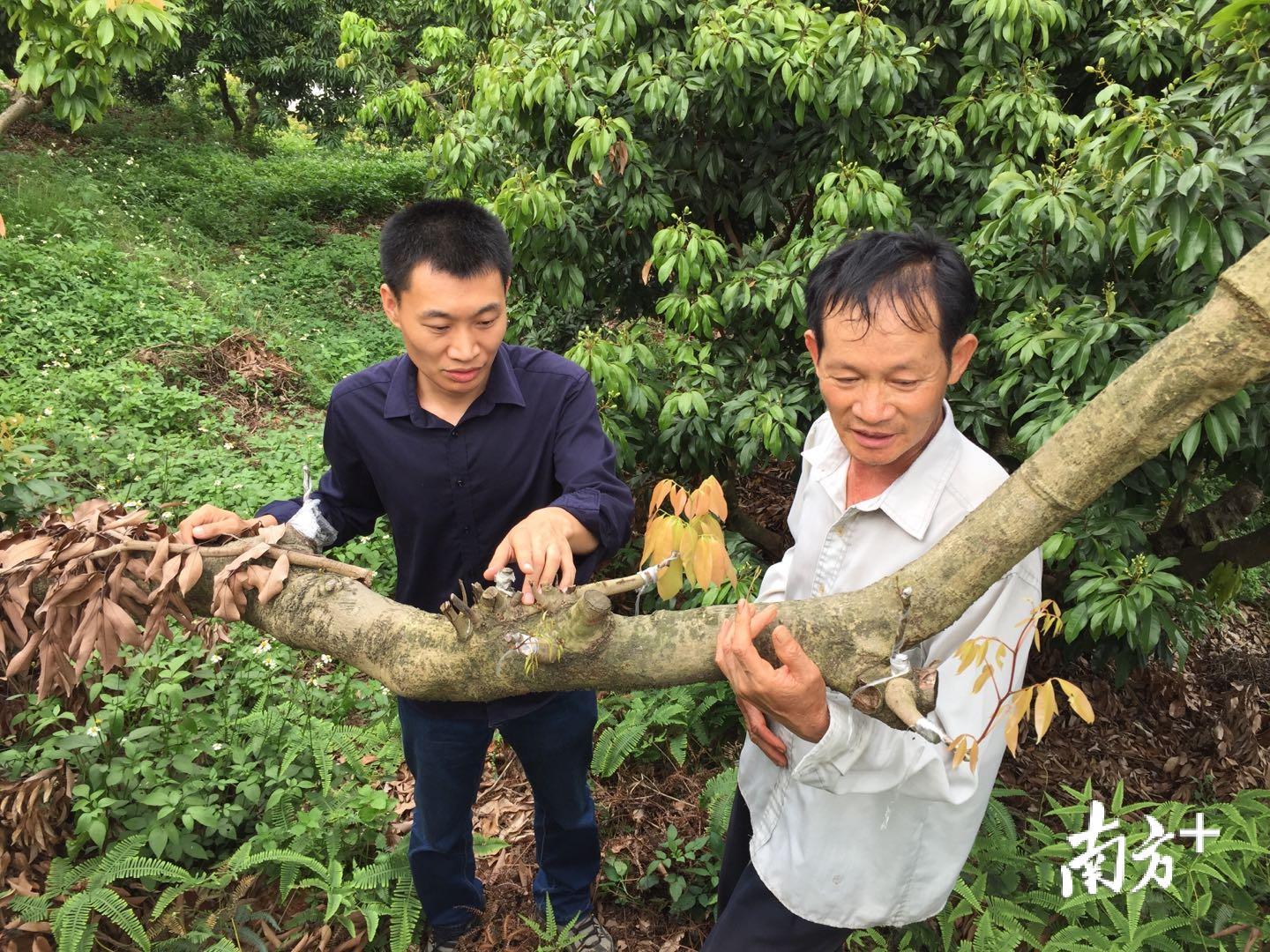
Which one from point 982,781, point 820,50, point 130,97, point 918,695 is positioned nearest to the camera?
point 918,695

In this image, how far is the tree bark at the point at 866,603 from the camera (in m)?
1.10

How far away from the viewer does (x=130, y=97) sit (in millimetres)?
16219

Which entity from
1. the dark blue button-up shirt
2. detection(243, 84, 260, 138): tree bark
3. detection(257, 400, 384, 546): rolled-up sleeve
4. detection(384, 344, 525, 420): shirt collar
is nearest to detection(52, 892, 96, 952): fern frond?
the dark blue button-up shirt

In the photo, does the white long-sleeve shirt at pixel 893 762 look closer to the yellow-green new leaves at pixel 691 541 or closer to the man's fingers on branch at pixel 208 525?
the yellow-green new leaves at pixel 691 541

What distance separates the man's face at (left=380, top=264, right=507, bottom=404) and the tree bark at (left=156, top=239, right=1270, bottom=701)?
58 cm

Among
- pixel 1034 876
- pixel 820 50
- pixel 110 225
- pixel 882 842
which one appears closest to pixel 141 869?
pixel 882 842

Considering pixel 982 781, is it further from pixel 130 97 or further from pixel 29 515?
pixel 130 97

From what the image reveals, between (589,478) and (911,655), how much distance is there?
2.95ft

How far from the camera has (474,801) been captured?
8.68ft

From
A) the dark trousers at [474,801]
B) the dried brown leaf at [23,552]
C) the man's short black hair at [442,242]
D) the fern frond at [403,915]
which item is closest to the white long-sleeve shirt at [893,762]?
the dark trousers at [474,801]

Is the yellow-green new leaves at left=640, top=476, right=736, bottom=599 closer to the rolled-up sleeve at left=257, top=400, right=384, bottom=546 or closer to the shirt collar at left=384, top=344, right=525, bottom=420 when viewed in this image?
the shirt collar at left=384, top=344, right=525, bottom=420

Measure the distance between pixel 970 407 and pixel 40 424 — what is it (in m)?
5.33

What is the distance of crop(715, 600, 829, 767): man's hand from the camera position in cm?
139

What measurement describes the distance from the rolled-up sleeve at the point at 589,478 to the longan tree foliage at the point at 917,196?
160 cm
